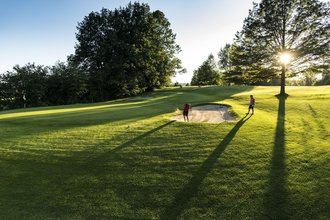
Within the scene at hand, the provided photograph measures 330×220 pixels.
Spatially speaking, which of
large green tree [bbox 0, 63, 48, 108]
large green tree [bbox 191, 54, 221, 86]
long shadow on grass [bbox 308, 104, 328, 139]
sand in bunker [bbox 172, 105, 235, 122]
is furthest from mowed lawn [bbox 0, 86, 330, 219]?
large green tree [bbox 191, 54, 221, 86]

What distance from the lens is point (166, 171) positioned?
10.0 meters

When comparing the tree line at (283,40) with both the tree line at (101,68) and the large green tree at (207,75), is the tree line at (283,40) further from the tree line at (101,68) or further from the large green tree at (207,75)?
the large green tree at (207,75)

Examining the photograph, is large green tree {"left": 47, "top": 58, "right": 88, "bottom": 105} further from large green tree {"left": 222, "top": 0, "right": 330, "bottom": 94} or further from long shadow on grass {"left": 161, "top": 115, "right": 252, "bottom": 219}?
long shadow on grass {"left": 161, "top": 115, "right": 252, "bottom": 219}

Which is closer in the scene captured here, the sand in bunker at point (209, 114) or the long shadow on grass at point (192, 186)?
the long shadow on grass at point (192, 186)

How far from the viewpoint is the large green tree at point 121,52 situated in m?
48.4

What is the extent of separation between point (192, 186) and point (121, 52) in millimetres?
43354

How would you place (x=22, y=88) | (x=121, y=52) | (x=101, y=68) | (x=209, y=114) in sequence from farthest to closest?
1. (x=101, y=68)
2. (x=121, y=52)
3. (x=22, y=88)
4. (x=209, y=114)

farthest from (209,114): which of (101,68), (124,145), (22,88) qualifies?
(22,88)

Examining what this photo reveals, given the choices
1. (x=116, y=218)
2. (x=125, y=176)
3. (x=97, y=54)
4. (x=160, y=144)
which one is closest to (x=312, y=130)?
(x=160, y=144)

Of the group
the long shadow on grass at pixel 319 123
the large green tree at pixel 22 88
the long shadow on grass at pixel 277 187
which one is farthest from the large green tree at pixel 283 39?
the large green tree at pixel 22 88

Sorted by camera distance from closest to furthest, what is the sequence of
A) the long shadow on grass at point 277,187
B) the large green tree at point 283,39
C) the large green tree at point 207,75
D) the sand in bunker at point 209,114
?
the long shadow on grass at point 277,187 → the sand in bunker at point 209,114 → the large green tree at point 283,39 → the large green tree at point 207,75

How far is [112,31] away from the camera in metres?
50.6

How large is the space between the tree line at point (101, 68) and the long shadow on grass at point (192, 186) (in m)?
38.5

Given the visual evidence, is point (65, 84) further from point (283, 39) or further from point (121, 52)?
point (283, 39)
